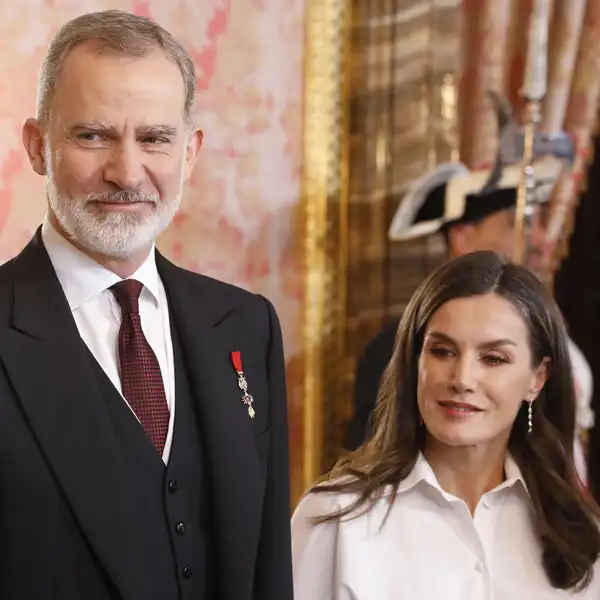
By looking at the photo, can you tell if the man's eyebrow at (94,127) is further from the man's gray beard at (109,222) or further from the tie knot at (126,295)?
the tie knot at (126,295)

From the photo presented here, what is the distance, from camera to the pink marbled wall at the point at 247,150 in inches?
120

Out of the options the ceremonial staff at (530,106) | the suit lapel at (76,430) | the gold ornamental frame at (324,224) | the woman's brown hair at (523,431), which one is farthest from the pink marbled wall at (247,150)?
the suit lapel at (76,430)

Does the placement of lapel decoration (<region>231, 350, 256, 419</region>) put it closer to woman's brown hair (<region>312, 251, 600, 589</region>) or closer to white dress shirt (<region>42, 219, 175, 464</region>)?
white dress shirt (<region>42, 219, 175, 464</region>)

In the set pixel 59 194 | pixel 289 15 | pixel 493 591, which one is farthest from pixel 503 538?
pixel 289 15

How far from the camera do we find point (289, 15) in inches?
130

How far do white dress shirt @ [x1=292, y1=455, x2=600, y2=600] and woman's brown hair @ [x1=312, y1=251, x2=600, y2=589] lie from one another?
3 cm

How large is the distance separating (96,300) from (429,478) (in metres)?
0.71

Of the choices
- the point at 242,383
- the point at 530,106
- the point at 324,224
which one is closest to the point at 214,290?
the point at 242,383

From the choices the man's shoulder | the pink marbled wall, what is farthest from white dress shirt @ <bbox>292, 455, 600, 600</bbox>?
the pink marbled wall

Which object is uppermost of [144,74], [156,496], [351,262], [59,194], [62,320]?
[144,74]

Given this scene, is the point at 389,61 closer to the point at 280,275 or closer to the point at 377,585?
the point at 280,275

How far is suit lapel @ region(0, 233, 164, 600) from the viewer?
1.29 meters

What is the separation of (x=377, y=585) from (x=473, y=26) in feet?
7.48

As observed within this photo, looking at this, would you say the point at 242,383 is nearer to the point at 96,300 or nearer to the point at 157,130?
the point at 96,300
